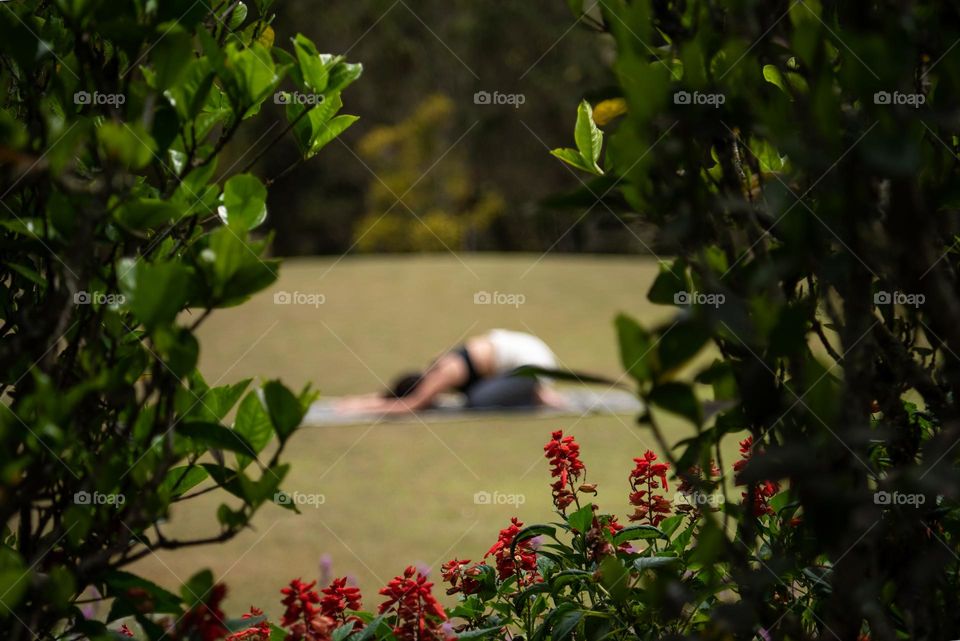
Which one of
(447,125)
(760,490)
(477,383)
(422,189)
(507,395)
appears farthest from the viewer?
(447,125)

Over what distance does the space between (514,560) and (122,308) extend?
2.37 feet

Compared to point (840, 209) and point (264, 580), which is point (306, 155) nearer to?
point (840, 209)

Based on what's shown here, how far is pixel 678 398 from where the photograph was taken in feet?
2.81

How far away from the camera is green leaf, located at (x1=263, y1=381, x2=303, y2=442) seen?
94cm

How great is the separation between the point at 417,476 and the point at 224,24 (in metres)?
4.23

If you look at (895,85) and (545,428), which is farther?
(545,428)

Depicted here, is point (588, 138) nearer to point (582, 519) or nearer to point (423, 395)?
point (582, 519)

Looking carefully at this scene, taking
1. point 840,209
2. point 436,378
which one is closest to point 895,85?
point 840,209

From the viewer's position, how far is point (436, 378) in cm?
709

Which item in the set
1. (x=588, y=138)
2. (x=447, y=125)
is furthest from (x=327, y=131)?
(x=447, y=125)

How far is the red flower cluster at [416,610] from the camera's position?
1.21m

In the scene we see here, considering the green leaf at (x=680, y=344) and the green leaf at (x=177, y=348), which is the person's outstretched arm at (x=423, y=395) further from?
the green leaf at (x=680, y=344)

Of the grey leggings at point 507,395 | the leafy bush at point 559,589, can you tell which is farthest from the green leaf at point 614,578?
the grey leggings at point 507,395

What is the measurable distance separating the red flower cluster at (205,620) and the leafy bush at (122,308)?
0.02 m
